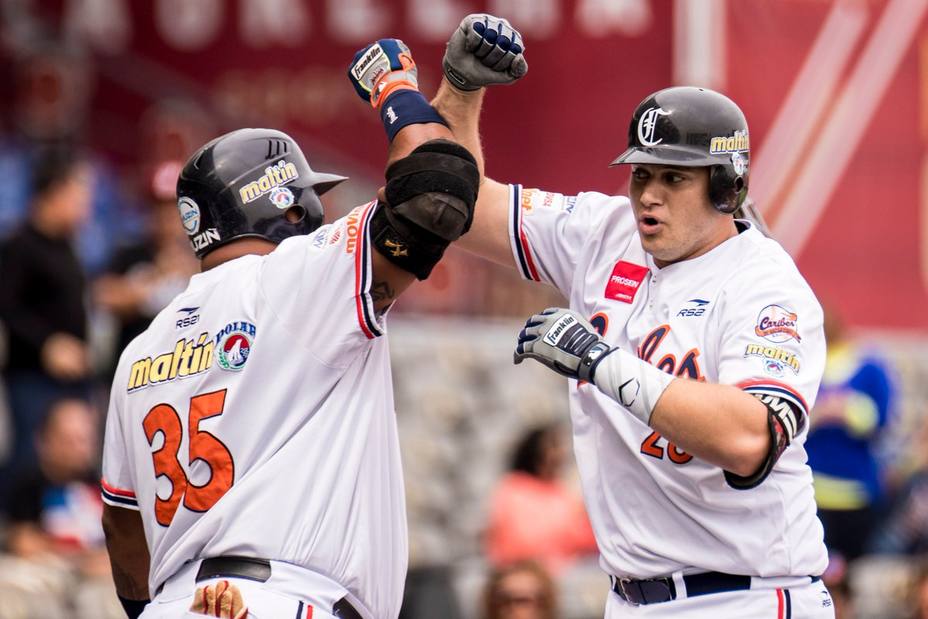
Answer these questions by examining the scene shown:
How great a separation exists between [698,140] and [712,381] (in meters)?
0.72

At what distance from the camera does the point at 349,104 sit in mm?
15680

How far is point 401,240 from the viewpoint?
4.46 metres

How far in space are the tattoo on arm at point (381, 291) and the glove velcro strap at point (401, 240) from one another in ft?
0.23

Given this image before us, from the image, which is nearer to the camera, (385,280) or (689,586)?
(385,280)

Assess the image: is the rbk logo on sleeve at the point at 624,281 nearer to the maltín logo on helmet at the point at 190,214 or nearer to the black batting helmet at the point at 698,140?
the black batting helmet at the point at 698,140

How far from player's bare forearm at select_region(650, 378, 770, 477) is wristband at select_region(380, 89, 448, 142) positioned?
3.63ft

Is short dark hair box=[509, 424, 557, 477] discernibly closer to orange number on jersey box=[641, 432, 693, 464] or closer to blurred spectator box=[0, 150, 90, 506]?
blurred spectator box=[0, 150, 90, 506]

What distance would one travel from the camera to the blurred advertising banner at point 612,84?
14.9 m

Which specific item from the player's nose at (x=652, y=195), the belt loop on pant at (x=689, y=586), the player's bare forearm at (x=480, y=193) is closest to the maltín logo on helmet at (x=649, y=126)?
the player's nose at (x=652, y=195)

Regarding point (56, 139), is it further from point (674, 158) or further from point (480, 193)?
point (674, 158)

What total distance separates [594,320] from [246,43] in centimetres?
1130

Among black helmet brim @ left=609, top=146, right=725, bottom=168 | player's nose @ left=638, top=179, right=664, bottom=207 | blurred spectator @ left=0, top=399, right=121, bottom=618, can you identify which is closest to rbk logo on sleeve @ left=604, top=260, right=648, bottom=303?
player's nose @ left=638, top=179, right=664, bottom=207

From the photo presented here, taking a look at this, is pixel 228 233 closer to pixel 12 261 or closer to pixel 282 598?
pixel 282 598

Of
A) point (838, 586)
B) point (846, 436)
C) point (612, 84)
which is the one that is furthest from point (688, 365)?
point (612, 84)
